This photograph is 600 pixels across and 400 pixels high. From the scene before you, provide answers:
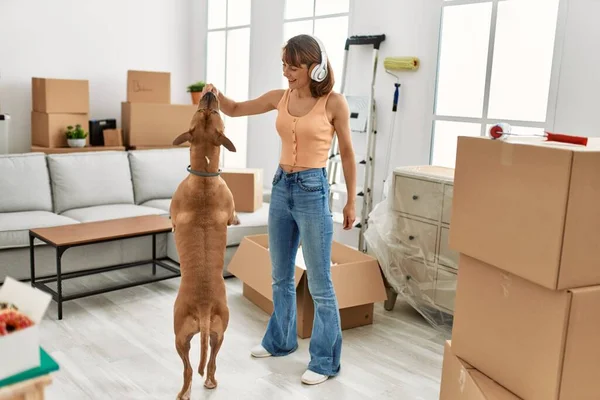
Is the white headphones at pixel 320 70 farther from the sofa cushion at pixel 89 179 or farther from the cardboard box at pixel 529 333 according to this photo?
the sofa cushion at pixel 89 179

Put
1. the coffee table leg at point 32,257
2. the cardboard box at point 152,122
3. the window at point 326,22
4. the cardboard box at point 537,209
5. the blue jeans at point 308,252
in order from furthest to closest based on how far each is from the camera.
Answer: the cardboard box at point 152,122 < the window at point 326,22 < the coffee table leg at point 32,257 < the blue jeans at point 308,252 < the cardboard box at point 537,209

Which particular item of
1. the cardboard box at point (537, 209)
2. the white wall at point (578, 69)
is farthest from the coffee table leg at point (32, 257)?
the white wall at point (578, 69)

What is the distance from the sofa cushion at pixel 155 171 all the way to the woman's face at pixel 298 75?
2460 mm

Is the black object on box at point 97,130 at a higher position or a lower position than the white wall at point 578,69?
lower

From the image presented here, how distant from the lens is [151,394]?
8.11 feet

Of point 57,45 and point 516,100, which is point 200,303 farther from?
point 57,45

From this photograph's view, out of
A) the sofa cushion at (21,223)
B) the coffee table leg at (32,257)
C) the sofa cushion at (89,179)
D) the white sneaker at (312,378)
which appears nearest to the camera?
the white sneaker at (312,378)

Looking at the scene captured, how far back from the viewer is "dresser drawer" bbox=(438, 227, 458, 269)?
3145 mm

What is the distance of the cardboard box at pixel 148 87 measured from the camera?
17.4 feet

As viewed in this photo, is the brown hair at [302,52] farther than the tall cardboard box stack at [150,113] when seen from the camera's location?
No

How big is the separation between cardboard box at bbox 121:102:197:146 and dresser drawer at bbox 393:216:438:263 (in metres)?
2.59

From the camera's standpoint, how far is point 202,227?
84.5 inches

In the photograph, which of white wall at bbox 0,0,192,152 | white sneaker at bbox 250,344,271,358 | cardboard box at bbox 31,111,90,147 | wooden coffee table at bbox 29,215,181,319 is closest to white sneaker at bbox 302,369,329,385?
white sneaker at bbox 250,344,271,358

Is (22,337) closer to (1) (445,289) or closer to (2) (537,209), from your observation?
(2) (537,209)
